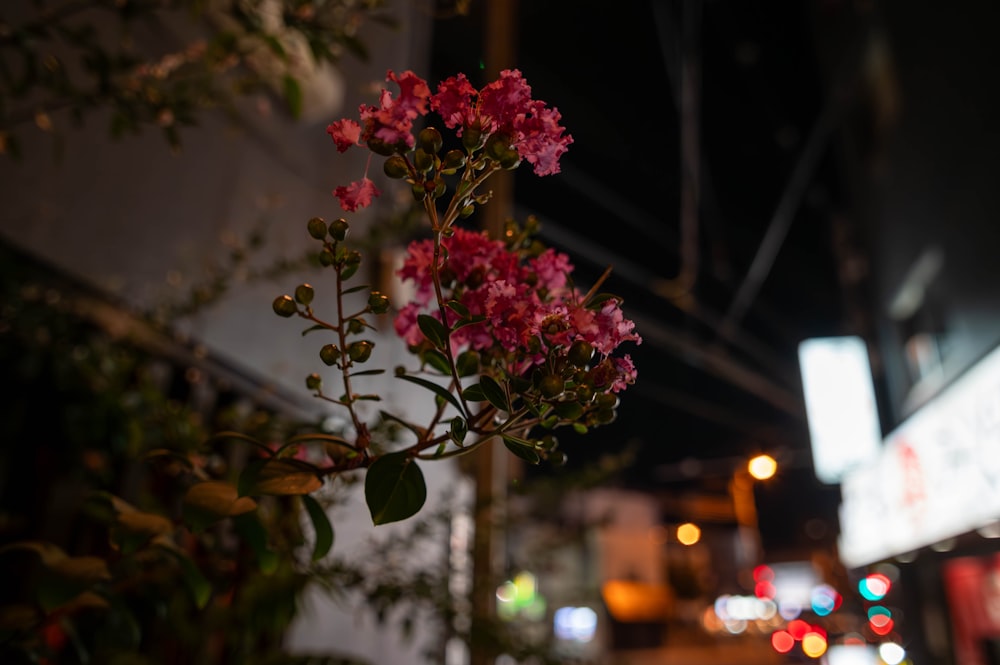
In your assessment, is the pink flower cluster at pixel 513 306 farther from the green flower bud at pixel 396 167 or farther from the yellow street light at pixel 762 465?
the yellow street light at pixel 762 465

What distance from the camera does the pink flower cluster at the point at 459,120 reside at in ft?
1.64

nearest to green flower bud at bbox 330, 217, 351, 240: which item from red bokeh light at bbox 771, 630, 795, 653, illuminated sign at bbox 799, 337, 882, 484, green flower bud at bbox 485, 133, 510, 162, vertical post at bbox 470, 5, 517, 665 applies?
green flower bud at bbox 485, 133, 510, 162

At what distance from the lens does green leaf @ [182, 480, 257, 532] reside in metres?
0.62

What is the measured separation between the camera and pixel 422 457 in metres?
0.55

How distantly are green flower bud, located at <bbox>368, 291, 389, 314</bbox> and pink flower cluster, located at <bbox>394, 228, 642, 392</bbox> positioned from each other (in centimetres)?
7

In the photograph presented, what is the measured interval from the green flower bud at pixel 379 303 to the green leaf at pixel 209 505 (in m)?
0.23

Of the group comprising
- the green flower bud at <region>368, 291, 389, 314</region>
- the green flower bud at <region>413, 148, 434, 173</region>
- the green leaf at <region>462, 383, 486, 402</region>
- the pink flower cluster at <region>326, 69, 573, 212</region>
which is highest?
the pink flower cluster at <region>326, 69, 573, 212</region>

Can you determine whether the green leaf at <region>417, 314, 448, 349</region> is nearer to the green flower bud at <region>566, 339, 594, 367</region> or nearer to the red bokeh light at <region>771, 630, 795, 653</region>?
the green flower bud at <region>566, 339, 594, 367</region>

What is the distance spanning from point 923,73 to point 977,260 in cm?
142

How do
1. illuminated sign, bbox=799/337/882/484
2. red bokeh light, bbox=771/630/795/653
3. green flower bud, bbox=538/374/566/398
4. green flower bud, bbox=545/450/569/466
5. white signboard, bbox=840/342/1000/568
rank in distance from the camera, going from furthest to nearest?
1. red bokeh light, bbox=771/630/795/653
2. illuminated sign, bbox=799/337/882/484
3. white signboard, bbox=840/342/1000/568
4. green flower bud, bbox=545/450/569/466
5. green flower bud, bbox=538/374/566/398

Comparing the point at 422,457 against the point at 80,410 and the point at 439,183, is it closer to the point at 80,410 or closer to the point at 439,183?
the point at 439,183

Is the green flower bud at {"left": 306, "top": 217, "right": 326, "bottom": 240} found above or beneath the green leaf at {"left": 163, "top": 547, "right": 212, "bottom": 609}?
above

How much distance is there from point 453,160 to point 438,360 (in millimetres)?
200

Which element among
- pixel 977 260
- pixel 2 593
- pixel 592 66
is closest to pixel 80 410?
pixel 2 593
